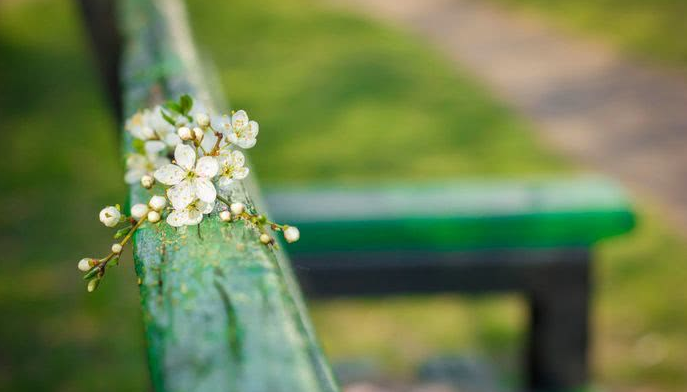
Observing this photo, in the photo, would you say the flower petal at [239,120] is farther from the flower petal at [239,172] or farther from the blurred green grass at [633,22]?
the blurred green grass at [633,22]

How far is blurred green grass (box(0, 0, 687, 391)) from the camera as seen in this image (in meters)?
3.99

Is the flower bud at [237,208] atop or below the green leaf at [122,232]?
atop

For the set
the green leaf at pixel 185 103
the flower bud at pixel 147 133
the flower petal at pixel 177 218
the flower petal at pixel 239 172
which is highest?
the green leaf at pixel 185 103

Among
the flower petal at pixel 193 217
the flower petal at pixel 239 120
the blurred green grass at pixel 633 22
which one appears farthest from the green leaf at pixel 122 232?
the blurred green grass at pixel 633 22

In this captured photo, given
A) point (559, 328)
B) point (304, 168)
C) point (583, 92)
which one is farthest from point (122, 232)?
point (583, 92)

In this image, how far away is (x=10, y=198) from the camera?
5629 millimetres

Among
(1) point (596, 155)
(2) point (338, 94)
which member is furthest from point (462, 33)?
(1) point (596, 155)

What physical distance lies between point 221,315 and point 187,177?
0.32 meters

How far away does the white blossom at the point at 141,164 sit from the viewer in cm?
129

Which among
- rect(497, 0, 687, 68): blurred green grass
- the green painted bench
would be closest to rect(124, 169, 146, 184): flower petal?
the green painted bench

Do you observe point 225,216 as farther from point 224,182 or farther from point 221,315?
point 221,315

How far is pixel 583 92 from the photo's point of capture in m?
7.15

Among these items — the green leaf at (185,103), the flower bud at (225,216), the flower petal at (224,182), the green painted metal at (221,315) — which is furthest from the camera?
the green leaf at (185,103)

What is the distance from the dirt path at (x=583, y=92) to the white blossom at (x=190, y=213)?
465cm
